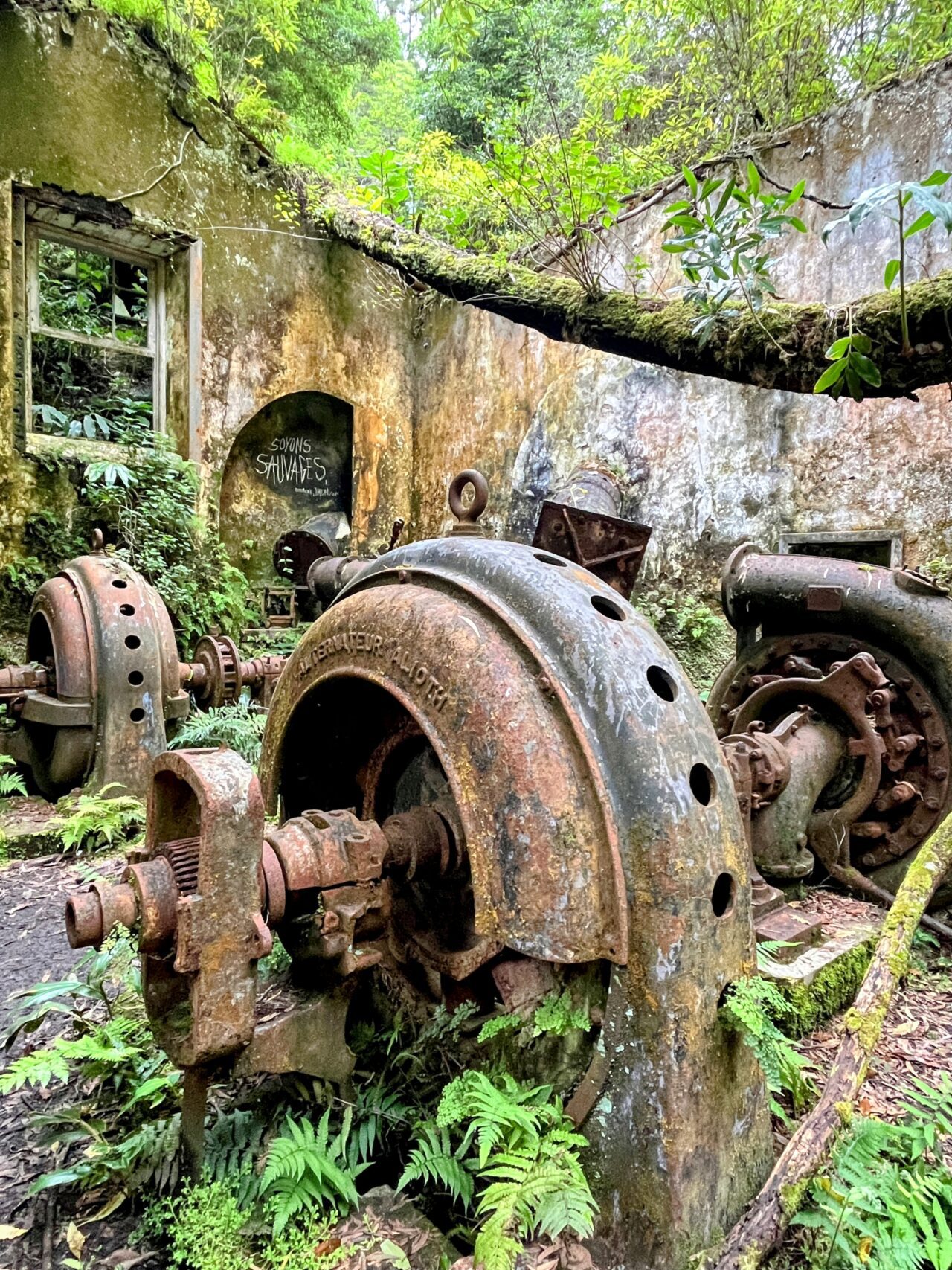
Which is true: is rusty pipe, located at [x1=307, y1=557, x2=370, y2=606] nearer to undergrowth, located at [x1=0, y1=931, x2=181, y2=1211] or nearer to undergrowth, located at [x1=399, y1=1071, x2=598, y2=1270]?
undergrowth, located at [x1=0, y1=931, x2=181, y2=1211]

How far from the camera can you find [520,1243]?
4.43 feet

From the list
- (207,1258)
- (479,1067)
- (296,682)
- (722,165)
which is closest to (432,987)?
(479,1067)

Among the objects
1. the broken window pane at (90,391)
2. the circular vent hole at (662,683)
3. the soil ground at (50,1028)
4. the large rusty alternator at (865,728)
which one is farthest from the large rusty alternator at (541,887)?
the broken window pane at (90,391)

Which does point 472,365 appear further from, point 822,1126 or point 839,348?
point 822,1126

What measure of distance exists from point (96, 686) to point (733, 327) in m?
3.80

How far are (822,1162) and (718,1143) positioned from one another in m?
0.19

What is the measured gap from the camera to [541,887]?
1498mm

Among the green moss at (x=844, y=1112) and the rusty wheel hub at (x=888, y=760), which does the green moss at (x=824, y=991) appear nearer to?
the rusty wheel hub at (x=888, y=760)

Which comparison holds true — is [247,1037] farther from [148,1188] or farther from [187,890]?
[148,1188]

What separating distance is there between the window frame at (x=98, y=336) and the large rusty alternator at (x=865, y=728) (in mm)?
6610

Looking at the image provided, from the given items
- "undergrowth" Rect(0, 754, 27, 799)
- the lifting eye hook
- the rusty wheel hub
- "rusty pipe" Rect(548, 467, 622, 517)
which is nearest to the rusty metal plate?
"rusty pipe" Rect(548, 467, 622, 517)

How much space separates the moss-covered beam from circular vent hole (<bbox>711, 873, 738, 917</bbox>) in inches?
85.0

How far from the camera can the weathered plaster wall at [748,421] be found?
19.1ft

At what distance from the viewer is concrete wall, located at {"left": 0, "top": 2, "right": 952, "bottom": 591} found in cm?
607
